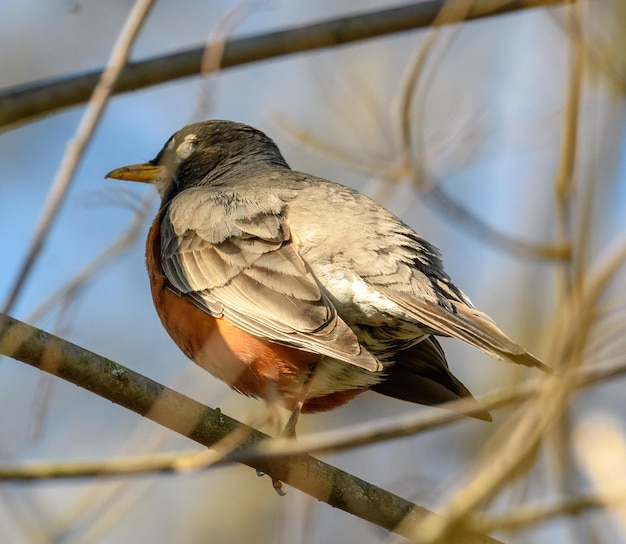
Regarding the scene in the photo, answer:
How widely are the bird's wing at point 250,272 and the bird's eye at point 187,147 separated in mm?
935

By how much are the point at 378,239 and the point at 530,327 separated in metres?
3.17

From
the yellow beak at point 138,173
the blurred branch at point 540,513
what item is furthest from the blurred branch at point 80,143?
the yellow beak at point 138,173

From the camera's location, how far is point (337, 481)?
4137 mm

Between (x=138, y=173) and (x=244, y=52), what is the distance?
2691 mm

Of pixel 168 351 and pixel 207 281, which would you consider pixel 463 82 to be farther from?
pixel 207 281

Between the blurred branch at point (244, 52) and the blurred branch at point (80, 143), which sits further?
the blurred branch at point (244, 52)

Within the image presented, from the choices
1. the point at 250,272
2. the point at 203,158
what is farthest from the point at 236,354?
the point at 203,158

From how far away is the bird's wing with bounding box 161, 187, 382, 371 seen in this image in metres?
4.45

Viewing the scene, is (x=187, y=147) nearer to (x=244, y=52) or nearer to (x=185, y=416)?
(x=244, y=52)

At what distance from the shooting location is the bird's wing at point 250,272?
14.6 ft

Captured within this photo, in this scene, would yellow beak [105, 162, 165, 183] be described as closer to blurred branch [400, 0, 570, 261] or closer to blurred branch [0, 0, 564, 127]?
blurred branch [400, 0, 570, 261]

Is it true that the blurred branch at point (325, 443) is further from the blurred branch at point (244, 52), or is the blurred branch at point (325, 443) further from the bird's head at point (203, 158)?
the bird's head at point (203, 158)

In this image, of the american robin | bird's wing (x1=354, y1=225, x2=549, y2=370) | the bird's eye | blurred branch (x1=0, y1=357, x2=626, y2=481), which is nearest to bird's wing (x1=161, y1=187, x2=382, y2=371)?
the american robin

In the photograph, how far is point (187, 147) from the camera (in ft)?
22.0
